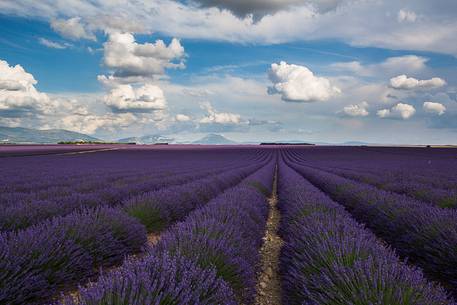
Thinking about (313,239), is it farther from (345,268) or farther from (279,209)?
(279,209)

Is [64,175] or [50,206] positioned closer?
[50,206]

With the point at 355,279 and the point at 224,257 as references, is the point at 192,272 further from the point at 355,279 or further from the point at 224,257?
the point at 355,279

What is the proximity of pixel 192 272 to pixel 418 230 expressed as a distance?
3.07m

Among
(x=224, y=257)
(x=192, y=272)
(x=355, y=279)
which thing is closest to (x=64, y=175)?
(x=224, y=257)

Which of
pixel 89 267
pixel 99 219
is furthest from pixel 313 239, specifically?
pixel 99 219

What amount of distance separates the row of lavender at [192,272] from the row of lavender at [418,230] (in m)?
1.54

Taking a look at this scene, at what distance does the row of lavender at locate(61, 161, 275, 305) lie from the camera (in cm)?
150

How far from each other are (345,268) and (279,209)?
202 inches

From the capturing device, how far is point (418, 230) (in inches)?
139

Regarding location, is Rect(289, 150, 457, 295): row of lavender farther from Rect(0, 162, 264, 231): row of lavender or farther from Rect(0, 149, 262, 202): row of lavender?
Rect(0, 149, 262, 202): row of lavender

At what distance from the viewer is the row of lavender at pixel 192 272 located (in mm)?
1500

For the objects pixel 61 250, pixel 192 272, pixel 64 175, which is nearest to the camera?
pixel 192 272

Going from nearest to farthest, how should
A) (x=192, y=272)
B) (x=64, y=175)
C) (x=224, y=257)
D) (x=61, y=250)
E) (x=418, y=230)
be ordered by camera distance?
(x=192, y=272), (x=224, y=257), (x=61, y=250), (x=418, y=230), (x=64, y=175)

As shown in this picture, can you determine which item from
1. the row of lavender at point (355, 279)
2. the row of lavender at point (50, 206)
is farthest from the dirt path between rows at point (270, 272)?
the row of lavender at point (50, 206)
